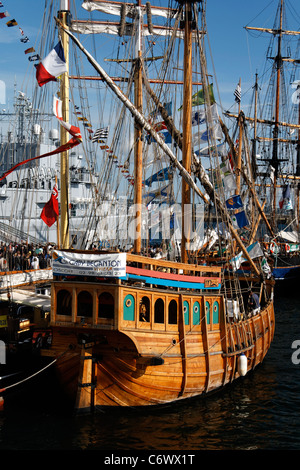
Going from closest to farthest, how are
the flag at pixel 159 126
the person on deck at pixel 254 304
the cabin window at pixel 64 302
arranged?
the cabin window at pixel 64 302 → the person on deck at pixel 254 304 → the flag at pixel 159 126

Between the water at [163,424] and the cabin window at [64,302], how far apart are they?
10.8 ft

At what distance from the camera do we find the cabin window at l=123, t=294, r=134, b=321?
15.0 metres

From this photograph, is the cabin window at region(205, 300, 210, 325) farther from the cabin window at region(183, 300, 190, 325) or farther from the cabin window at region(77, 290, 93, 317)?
the cabin window at region(77, 290, 93, 317)

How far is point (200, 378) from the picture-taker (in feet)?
57.7

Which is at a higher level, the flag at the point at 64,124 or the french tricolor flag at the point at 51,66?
the french tricolor flag at the point at 51,66

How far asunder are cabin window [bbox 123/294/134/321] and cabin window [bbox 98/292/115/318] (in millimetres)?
733

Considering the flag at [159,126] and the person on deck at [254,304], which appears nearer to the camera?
the person on deck at [254,304]

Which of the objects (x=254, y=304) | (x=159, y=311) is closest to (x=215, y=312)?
(x=159, y=311)

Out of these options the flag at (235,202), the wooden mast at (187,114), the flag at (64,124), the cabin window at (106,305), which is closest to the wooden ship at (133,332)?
the cabin window at (106,305)

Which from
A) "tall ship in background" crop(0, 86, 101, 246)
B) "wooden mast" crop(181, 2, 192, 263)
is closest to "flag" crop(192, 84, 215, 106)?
"wooden mast" crop(181, 2, 192, 263)

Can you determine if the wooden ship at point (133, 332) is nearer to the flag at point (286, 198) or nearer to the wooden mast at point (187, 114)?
the wooden mast at point (187, 114)

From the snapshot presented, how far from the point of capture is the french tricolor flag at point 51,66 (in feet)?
59.5

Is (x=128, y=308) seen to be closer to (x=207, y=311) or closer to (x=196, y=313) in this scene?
(x=196, y=313)
